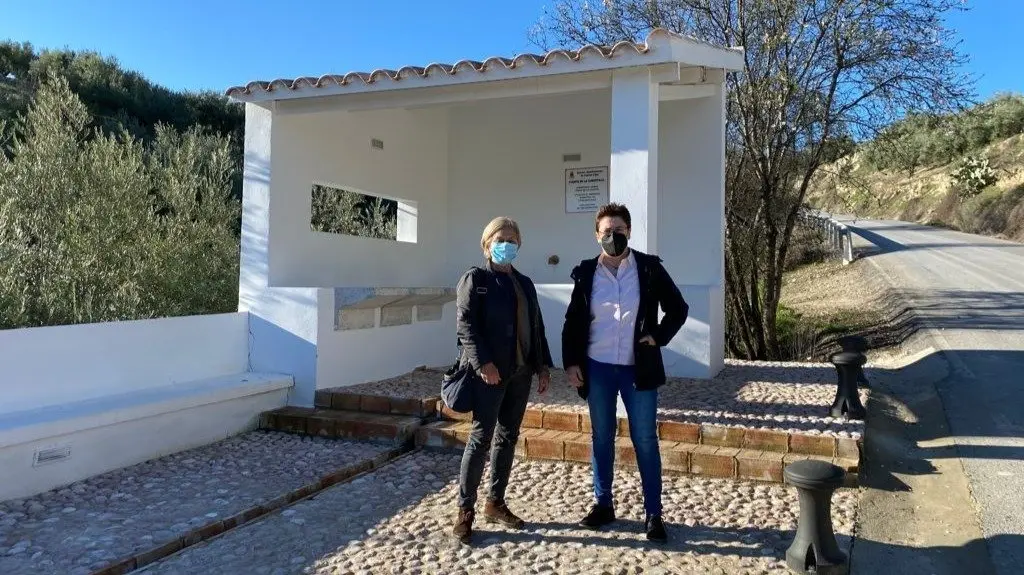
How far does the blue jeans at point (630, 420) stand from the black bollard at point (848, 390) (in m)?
2.42

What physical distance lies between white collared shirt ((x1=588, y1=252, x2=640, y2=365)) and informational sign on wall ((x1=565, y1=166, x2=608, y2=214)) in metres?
4.70

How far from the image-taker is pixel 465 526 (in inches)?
140

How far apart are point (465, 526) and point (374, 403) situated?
2527mm

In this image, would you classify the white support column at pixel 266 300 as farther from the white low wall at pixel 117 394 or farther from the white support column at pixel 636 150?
the white support column at pixel 636 150

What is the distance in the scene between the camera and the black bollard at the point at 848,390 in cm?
527

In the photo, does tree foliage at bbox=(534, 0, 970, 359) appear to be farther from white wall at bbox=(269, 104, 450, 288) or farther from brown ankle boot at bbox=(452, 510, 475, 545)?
brown ankle boot at bbox=(452, 510, 475, 545)

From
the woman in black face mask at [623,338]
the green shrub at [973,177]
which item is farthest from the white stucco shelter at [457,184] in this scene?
the green shrub at [973,177]

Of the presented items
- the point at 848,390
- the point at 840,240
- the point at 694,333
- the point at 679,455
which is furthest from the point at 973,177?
the point at 679,455

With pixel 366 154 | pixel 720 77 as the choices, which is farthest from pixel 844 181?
pixel 366 154

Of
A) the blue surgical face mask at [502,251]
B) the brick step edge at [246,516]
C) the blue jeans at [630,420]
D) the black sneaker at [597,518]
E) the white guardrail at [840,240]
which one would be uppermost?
the white guardrail at [840,240]

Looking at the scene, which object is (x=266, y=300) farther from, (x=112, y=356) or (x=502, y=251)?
(x=502, y=251)

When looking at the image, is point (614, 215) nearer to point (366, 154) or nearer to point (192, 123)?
point (366, 154)

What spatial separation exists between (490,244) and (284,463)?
8.22 feet

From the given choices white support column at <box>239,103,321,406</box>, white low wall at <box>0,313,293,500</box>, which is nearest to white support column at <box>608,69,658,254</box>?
white support column at <box>239,103,321,406</box>
